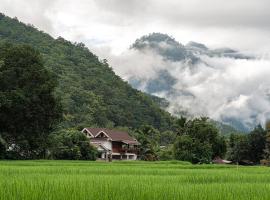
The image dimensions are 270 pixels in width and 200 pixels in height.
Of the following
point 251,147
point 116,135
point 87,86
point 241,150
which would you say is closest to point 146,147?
point 116,135

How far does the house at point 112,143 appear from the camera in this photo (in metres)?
85.8

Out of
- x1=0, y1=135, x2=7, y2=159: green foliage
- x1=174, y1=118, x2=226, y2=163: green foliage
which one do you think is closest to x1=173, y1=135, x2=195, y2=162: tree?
x1=174, y1=118, x2=226, y2=163: green foliage

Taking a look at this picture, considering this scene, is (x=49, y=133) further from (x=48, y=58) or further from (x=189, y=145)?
(x=48, y=58)

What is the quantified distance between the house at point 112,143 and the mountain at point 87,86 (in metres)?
8.88

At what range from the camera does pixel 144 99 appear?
13350cm

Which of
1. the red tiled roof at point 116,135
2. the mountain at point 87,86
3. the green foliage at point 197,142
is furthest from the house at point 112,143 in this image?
the green foliage at point 197,142

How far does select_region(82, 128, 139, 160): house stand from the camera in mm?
85775

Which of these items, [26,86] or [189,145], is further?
[189,145]

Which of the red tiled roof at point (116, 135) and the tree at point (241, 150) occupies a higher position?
the red tiled roof at point (116, 135)

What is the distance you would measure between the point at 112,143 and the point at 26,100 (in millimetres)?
46209

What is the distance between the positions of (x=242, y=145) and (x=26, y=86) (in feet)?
191

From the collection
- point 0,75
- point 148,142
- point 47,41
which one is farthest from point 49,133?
point 47,41

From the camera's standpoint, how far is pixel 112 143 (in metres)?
88.2

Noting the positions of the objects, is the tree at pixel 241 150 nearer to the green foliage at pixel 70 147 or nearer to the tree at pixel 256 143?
the tree at pixel 256 143
